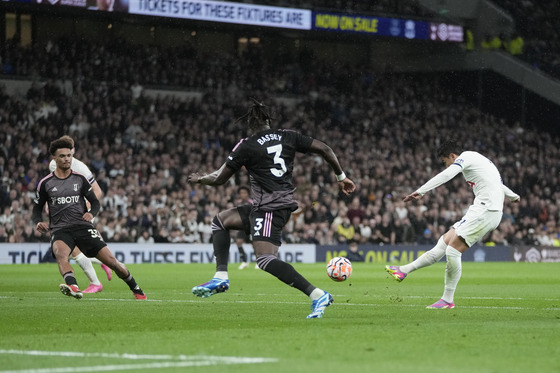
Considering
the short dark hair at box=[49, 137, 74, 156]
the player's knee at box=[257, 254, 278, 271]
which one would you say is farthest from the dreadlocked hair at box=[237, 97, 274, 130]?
the short dark hair at box=[49, 137, 74, 156]

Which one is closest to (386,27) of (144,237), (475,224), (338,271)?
(144,237)

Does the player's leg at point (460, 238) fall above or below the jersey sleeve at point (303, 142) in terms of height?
below

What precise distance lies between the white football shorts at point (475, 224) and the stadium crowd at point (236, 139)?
63.0 feet

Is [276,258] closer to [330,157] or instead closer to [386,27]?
[330,157]

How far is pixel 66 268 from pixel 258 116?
3.96 metres

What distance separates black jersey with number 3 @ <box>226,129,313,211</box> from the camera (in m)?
11.1

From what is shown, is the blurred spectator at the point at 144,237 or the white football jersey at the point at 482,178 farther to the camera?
the blurred spectator at the point at 144,237

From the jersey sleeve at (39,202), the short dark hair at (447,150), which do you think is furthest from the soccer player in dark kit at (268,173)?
the jersey sleeve at (39,202)

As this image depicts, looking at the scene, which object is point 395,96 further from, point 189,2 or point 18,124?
point 18,124

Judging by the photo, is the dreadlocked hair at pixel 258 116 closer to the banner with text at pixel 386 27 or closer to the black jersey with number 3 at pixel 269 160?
the black jersey with number 3 at pixel 269 160

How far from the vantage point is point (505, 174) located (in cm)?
4253

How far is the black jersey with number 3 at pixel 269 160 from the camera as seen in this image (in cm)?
1109

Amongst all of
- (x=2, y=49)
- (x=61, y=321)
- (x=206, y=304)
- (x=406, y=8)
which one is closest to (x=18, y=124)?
(x=2, y=49)

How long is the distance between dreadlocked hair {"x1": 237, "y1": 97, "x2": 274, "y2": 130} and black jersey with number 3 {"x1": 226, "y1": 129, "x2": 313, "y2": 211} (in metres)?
0.12
